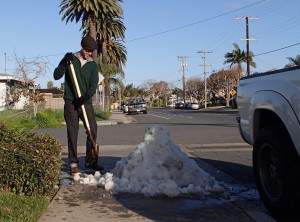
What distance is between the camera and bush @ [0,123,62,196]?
5156mm

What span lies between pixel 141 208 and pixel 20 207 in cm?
128

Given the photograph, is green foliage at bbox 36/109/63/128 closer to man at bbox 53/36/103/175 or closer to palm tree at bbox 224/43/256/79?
man at bbox 53/36/103/175

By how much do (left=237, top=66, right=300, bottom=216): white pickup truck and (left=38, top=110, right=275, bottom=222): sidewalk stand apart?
0.35m

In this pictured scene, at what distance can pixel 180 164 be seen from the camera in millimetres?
5980

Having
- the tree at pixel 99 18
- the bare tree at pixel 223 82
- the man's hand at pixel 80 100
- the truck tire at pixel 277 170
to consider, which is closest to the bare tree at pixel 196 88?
the bare tree at pixel 223 82

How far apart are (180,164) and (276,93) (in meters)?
2.00

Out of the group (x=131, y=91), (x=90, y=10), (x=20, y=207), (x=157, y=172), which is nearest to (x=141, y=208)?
(x=157, y=172)

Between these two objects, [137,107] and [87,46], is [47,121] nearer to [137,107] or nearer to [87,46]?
[87,46]

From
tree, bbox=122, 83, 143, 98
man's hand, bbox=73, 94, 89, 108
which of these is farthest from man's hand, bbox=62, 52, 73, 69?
tree, bbox=122, 83, 143, 98

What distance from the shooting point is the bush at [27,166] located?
5156mm

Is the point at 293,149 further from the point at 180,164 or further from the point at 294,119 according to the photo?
the point at 180,164

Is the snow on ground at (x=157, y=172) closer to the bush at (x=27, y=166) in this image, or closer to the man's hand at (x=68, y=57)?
the bush at (x=27, y=166)

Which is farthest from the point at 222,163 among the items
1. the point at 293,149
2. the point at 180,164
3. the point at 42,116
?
the point at 42,116

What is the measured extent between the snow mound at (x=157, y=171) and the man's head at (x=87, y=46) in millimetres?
1599
